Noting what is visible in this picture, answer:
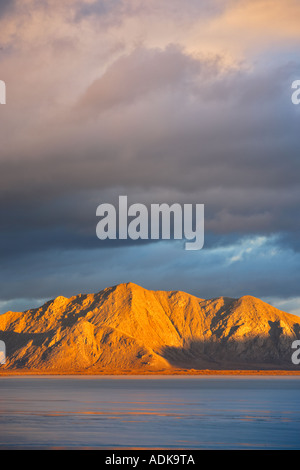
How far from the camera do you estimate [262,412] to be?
134m

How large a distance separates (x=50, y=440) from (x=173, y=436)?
15.9 metres

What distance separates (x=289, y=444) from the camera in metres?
86.8
